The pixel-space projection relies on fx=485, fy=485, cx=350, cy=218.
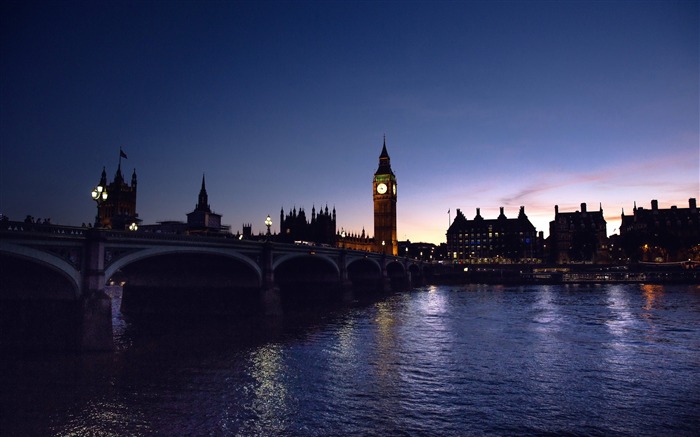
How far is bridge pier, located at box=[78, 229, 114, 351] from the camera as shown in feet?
91.4

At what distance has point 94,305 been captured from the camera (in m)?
28.2

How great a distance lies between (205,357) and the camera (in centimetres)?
2972

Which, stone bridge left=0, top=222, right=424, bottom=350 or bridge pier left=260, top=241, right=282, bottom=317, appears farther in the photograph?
bridge pier left=260, top=241, right=282, bottom=317

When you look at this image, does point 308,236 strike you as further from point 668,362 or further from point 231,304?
point 668,362

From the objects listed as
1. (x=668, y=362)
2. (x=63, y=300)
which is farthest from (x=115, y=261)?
(x=668, y=362)

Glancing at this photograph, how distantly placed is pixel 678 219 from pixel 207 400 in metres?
190

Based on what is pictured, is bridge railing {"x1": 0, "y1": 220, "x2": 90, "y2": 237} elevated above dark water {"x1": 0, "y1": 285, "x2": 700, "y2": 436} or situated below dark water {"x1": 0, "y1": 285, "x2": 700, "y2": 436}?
above

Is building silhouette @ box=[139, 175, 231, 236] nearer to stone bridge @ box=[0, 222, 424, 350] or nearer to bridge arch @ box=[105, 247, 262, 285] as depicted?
stone bridge @ box=[0, 222, 424, 350]

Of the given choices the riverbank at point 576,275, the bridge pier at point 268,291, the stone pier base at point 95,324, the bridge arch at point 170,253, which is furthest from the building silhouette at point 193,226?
the riverbank at point 576,275

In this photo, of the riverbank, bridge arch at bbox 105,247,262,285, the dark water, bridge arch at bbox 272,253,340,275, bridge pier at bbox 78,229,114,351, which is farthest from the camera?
the riverbank

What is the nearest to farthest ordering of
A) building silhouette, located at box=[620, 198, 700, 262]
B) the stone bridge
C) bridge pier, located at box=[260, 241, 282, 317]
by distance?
the stone bridge → bridge pier, located at box=[260, 241, 282, 317] → building silhouette, located at box=[620, 198, 700, 262]

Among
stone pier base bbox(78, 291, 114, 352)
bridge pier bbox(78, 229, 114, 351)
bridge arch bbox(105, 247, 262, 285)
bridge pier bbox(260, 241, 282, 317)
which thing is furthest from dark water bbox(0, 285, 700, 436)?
bridge pier bbox(260, 241, 282, 317)

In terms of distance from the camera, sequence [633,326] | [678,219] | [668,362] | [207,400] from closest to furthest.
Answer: [207,400] < [668,362] < [633,326] < [678,219]

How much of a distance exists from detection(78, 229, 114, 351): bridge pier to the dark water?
46.3 inches
